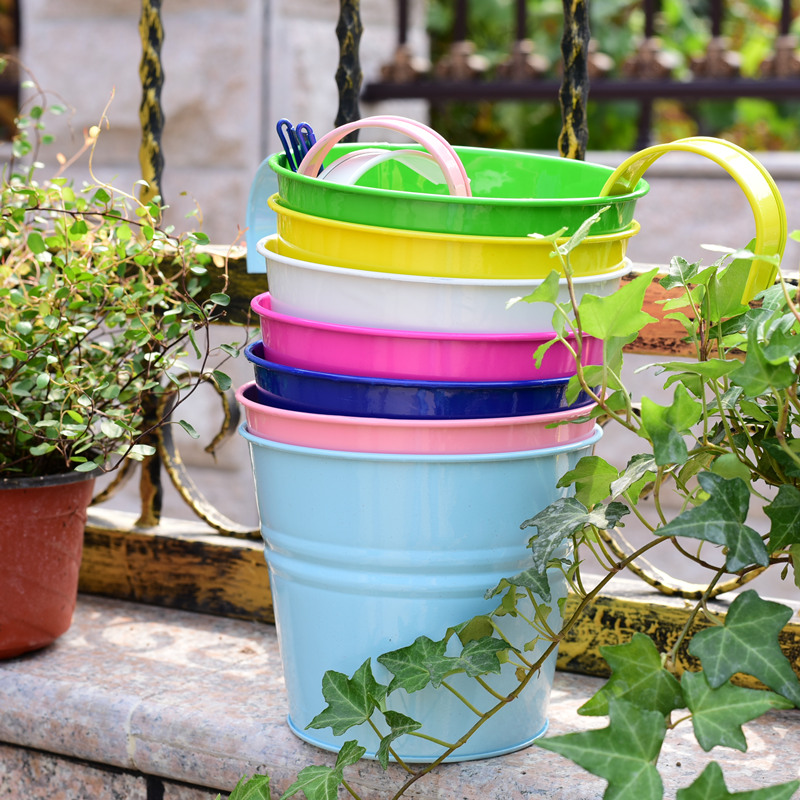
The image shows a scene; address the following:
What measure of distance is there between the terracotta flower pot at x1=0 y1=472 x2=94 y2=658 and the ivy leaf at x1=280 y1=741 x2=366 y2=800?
1.41 feet

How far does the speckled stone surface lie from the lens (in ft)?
2.79

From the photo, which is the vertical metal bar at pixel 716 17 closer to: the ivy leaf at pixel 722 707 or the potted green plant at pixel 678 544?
the potted green plant at pixel 678 544

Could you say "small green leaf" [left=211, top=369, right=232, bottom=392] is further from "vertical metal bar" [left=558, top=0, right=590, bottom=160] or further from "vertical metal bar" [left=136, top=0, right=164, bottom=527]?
"vertical metal bar" [left=558, top=0, right=590, bottom=160]

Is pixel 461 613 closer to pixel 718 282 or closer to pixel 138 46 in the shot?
pixel 718 282

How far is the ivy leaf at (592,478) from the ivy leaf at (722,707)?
0.16 m

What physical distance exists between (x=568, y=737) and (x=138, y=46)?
1.91 metres

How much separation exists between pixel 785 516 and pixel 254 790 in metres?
0.46

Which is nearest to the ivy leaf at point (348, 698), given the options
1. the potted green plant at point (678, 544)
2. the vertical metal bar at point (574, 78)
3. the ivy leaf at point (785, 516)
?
the potted green plant at point (678, 544)

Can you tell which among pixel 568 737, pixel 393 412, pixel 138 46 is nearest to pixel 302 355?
pixel 393 412

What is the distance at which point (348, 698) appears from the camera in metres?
0.78

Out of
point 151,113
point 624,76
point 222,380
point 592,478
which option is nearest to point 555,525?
point 592,478

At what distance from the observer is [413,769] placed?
860 mm

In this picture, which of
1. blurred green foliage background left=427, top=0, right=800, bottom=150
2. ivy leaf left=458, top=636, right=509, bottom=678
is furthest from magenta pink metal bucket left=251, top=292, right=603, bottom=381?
blurred green foliage background left=427, top=0, right=800, bottom=150

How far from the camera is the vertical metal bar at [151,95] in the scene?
119cm
